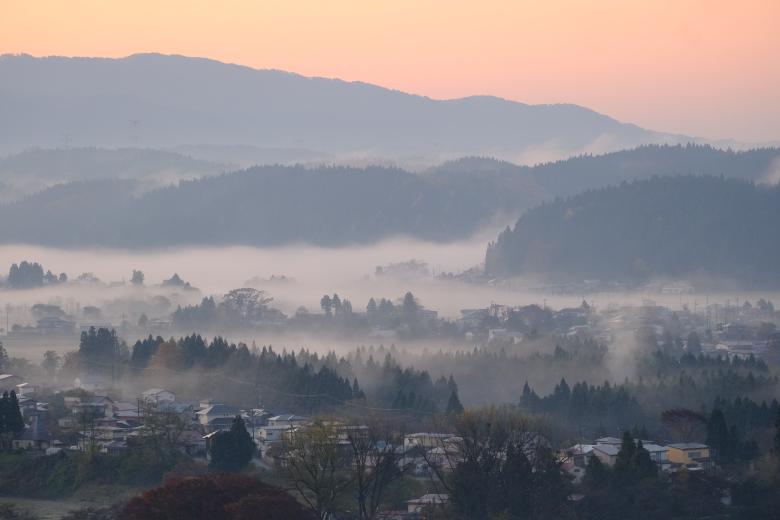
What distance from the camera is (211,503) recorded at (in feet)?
84.7

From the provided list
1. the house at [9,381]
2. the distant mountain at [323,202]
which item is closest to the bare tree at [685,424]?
the house at [9,381]

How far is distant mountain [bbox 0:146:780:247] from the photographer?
436ft

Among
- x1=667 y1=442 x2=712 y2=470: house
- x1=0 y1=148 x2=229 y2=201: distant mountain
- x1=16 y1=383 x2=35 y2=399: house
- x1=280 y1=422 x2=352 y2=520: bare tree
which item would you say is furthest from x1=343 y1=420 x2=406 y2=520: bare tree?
x1=0 y1=148 x2=229 y2=201: distant mountain

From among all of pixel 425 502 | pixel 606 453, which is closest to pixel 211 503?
pixel 425 502

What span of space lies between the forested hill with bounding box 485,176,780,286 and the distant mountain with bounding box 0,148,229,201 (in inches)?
2175

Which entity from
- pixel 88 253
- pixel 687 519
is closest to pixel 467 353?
pixel 687 519

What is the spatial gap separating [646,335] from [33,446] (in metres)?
32.5

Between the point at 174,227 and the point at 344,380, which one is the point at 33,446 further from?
the point at 174,227

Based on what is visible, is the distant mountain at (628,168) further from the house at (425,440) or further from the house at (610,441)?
the house at (425,440)

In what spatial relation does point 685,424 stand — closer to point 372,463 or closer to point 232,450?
point 372,463

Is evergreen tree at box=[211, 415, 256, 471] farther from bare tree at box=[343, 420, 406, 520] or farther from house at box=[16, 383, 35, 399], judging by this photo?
house at box=[16, 383, 35, 399]

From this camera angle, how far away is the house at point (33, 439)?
116 ft

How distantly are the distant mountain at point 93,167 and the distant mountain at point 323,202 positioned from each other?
18.8 metres

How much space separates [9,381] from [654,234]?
69.3 metres
